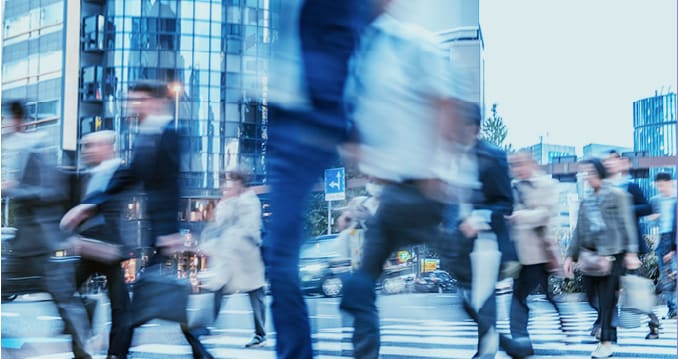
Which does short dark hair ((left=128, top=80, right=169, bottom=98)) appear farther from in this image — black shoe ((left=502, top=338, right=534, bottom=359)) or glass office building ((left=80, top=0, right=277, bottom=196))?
glass office building ((left=80, top=0, right=277, bottom=196))

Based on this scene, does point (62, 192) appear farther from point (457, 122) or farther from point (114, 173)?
point (457, 122)

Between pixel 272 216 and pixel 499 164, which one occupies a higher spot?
pixel 499 164

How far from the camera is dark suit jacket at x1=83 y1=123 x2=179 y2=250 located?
3.19 meters

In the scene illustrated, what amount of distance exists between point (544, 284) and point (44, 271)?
3.01 metres

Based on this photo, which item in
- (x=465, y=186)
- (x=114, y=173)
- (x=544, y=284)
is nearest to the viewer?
(x=465, y=186)

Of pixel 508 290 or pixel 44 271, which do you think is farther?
pixel 508 290

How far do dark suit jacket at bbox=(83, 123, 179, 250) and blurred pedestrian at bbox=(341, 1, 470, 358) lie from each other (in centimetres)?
130

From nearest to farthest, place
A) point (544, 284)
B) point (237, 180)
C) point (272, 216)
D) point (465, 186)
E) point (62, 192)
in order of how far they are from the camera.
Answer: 1. point (272, 216)
2. point (465, 186)
3. point (62, 192)
4. point (544, 284)
5. point (237, 180)

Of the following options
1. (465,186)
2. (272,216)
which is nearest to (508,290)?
(465,186)

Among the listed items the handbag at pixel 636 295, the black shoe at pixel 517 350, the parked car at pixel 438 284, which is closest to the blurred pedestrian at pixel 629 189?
the handbag at pixel 636 295

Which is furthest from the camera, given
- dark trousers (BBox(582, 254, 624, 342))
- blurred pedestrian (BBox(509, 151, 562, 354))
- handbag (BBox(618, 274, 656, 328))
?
handbag (BBox(618, 274, 656, 328))

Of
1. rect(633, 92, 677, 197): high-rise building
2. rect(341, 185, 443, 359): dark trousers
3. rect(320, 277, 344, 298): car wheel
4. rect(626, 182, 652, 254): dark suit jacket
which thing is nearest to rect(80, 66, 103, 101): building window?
rect(320, 277, 344, 298): car wheel

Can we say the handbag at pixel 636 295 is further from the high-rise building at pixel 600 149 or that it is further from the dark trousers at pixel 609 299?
the high-rise building at pixel 600 149

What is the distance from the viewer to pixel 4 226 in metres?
3.77
